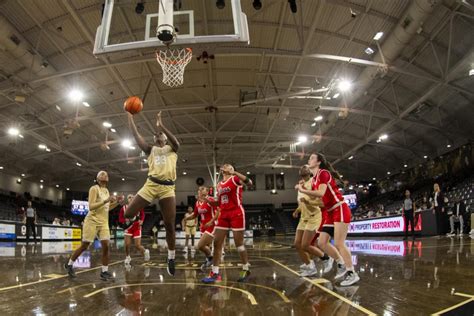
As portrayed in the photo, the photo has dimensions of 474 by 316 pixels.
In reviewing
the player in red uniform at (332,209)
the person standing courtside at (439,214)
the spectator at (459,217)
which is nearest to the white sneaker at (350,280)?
the player in red uniform at (332,209)

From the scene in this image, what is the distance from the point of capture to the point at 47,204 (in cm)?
4181

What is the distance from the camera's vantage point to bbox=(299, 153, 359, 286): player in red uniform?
17.3 feet

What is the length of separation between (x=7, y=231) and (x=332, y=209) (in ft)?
70.9

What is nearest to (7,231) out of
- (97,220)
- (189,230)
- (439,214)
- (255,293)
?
(189,230)

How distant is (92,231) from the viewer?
6.68 meters

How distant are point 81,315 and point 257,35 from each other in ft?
45.3

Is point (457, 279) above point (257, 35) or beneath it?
beneath

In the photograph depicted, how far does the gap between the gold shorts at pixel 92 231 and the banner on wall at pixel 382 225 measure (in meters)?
16.2

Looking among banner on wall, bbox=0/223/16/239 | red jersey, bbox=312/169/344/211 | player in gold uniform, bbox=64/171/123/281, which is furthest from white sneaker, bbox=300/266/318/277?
banner on wall, bbox=0/223/16/239

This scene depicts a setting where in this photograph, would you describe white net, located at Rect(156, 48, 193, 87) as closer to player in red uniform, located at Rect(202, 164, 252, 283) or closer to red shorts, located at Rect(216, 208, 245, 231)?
player in red uniform, located at Rect(202, 164, 252, 283)

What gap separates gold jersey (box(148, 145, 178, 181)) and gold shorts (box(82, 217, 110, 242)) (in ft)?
6.85

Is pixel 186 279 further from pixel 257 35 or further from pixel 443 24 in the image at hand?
pixel 443 24

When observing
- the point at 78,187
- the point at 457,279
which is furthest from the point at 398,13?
Answer: the point at 78,187

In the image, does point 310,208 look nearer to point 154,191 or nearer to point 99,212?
point 154,191
